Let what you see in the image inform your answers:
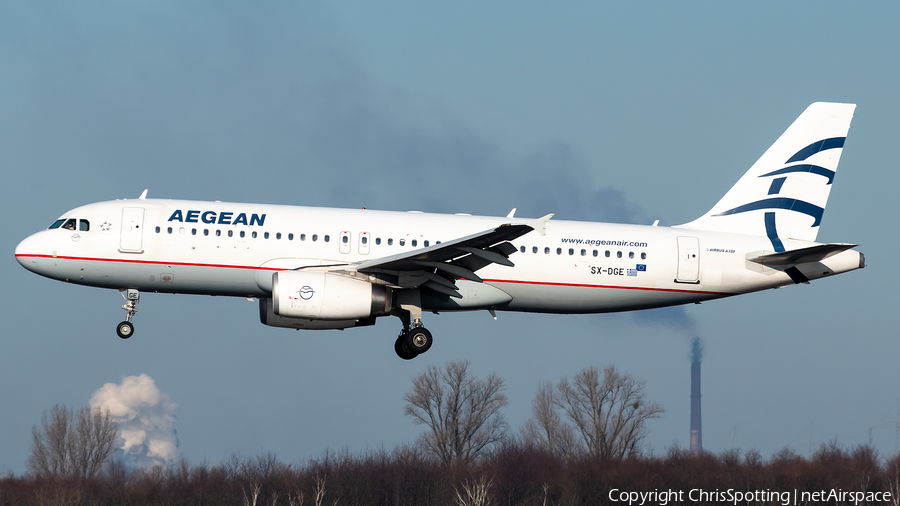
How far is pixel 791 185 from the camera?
3509 centimetres

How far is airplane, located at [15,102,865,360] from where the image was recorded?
2902 cm

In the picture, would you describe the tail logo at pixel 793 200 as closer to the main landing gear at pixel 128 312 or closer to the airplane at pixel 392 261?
the airplane at pixel 392 261

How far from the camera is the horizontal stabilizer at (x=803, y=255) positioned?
3067 centimetres

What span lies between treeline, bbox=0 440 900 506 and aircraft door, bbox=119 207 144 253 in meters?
24.8

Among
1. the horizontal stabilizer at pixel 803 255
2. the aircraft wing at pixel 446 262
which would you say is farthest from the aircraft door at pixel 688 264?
the aircraft wing at pixel 446 262

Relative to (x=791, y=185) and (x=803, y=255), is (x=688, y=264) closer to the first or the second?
(x=803, y=255)

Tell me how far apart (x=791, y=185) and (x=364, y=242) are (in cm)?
1547

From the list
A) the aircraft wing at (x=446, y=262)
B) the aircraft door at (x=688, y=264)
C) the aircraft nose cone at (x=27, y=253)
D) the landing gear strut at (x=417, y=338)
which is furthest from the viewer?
the aircraft door at (x=688, y=264)

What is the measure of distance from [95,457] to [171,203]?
5098cm

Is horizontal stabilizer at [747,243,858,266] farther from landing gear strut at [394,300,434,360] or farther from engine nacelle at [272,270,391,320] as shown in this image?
engine nacelle at [272,270,391,320]

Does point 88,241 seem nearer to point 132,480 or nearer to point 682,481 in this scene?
point 132,480

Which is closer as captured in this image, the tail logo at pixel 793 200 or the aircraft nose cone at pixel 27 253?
the aircraft nose cone at pixel 27 253

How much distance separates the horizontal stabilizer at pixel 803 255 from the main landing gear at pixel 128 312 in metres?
19.5

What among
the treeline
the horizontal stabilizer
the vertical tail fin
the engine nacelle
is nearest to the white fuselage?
the horizontal stabilizer
